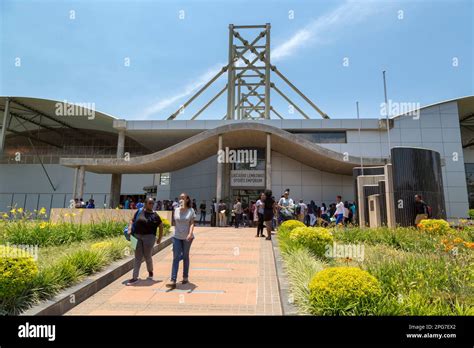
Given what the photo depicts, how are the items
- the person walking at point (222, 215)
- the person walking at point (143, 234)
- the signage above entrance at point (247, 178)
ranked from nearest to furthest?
the person walking at point (143, 234), the person walking at point (222, 215), the signage above entrance at point (247, 178)

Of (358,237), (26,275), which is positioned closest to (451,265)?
(358,237)

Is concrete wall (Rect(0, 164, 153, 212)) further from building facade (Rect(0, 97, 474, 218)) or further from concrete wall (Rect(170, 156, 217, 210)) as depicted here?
concrete wall (Rect(170, 156, 217, 210))

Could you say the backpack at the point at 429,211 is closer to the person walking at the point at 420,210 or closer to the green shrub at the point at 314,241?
the person walking at the point at 420,210

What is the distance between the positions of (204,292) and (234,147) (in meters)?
20.6

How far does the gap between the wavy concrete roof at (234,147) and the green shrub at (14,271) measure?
17.4 m

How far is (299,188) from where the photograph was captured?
25.0m

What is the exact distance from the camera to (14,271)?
3951 millimetres

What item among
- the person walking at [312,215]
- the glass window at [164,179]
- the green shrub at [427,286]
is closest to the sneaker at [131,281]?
the green shrub at [427,286]

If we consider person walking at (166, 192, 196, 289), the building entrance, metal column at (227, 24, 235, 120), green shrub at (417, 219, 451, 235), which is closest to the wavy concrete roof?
the building entrance

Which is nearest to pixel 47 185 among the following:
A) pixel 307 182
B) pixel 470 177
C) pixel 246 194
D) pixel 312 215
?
pixel 246 194

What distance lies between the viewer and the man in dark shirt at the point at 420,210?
422 inches

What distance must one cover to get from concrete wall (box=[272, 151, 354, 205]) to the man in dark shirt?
44.9 ft
